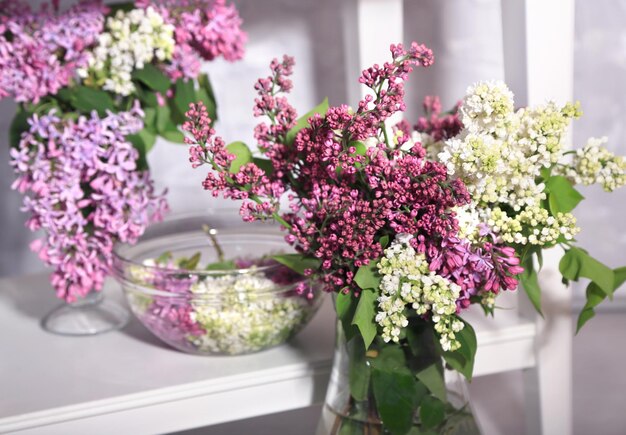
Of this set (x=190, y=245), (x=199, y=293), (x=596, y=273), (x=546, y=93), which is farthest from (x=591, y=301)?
(x=190, y=245)

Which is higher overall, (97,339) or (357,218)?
(357,218)

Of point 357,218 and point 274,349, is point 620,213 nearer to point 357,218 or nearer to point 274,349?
point 274,349

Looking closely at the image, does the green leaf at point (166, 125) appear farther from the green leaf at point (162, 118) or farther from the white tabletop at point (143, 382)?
the white tabletop at point (143, 382)

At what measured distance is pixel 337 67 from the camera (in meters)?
1.43

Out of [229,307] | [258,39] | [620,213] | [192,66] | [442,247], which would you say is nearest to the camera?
[442,247]

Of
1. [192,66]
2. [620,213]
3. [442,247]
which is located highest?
[192,66]

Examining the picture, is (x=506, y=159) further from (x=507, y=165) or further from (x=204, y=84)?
(x=204, y=84)

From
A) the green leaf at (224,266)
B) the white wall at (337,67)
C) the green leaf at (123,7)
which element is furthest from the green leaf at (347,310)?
the white wall at (337,67)

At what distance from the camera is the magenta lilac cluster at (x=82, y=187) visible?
0.86 m

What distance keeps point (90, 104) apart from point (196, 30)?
0.14 meters

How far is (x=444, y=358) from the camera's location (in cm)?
69

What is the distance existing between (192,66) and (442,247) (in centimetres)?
42

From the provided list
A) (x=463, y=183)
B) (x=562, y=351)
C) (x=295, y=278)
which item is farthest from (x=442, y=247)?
(x=562, y=351)

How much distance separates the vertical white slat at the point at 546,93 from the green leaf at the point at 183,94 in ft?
1.10
